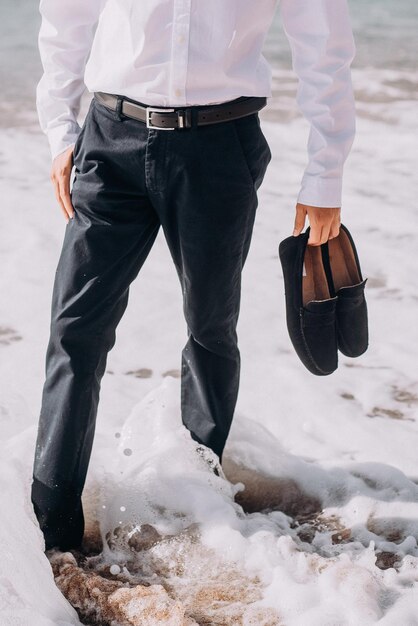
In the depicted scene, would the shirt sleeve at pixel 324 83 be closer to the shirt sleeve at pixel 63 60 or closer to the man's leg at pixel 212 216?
the man's leg at pixel 212 216

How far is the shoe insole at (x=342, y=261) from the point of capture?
2.18m

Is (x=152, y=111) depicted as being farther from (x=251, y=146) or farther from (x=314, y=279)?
(x=314, y=279)

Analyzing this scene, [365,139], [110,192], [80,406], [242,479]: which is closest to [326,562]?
[242,479]

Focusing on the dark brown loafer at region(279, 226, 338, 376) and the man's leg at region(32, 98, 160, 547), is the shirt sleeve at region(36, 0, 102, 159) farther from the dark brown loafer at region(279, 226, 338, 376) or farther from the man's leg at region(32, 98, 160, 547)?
the dark brown loafer at region(279, 226, 338, 376)

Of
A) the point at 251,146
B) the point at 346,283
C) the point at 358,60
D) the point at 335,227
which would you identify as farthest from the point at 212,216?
the point at 358,60

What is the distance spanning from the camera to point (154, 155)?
189 centimetres

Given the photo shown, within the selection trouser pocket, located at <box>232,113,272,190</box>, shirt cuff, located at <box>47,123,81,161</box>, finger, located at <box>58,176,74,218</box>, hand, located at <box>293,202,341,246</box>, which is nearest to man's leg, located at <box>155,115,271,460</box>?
trouser pocket, located at <box>232,113,272,190</box>

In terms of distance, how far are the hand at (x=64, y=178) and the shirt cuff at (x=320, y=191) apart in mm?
511

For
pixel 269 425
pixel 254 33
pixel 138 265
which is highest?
pixel 254 33

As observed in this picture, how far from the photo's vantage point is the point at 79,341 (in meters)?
2.01

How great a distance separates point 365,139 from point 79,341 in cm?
397

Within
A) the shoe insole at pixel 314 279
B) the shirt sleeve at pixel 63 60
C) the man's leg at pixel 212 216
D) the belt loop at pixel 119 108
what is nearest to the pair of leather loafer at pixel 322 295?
the shoe insole at pixel 314 279

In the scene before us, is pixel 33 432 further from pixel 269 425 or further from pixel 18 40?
pixel 18 40

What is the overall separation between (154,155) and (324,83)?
1.22 ft
